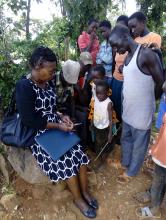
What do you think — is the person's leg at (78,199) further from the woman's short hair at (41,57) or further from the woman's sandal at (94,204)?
the woman's short hair at (41,57)

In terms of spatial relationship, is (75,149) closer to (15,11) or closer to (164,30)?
(15,11)

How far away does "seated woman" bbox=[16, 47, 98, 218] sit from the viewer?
2.79 meters

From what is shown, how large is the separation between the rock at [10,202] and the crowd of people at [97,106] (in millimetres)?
514

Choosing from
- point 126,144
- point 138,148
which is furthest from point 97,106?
point 138,148

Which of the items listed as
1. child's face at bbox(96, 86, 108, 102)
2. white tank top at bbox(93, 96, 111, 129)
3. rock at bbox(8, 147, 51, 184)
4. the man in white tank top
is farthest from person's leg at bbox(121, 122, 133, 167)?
rock at bbox(8, 147, 51, 184)

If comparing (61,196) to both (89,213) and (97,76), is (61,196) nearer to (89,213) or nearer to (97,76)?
(89,213)

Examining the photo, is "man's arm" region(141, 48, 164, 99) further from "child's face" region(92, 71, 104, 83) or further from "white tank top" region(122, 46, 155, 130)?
"child's face" region(92, 71, 104, 83)

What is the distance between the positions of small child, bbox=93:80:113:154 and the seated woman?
45 centimetres

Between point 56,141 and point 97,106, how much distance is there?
30.1 inches

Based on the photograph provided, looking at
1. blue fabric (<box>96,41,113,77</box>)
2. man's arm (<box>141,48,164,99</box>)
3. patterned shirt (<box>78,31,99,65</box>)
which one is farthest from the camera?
patterned shirt (<box>78,31,99,65</box>)

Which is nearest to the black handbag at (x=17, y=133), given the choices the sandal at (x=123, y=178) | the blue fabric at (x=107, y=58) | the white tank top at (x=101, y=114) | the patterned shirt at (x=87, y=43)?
the white tank top at (x=101, y=114)

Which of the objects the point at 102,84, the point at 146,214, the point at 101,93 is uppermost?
the point at 102,84

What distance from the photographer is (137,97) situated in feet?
9.95

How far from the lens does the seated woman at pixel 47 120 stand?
279 cm
